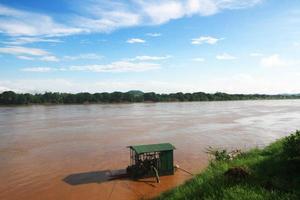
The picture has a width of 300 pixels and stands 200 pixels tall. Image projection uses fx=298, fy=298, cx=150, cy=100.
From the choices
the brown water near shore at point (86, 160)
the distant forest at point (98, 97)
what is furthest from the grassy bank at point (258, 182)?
the distant forest at point (98, 97)

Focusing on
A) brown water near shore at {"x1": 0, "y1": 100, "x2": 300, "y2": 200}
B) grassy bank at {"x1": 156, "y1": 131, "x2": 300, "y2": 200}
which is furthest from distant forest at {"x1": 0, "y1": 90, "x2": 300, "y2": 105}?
grassy bank at {"x1": 156, "y1": 131, "x2": 300, "y2": 200}

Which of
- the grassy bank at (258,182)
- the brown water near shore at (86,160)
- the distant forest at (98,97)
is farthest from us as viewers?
the distant forest at (98,97)

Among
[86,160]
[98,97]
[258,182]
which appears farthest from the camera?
[98,97]

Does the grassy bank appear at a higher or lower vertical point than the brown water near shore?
higher

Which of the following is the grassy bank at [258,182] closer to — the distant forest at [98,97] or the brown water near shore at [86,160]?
the brown water near shore at [86,160]

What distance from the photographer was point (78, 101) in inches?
4729

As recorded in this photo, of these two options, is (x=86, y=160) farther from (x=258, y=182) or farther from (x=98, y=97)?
(x=98, y=97)

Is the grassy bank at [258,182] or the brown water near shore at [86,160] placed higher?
the grassy bank at [258,182]

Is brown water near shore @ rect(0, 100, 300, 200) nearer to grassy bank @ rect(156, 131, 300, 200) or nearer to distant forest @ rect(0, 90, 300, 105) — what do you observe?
grassy bank @ rect(156, 131, 300, 200)

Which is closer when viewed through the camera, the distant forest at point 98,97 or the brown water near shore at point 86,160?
the brown water near shore at point 86,160

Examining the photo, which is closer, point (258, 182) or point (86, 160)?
point (258, 182)

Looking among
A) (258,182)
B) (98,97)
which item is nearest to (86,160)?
(258,182)

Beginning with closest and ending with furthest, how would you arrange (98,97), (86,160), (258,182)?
(258,182) < (86,160) < (98,97)

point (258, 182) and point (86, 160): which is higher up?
point (258, 182)
